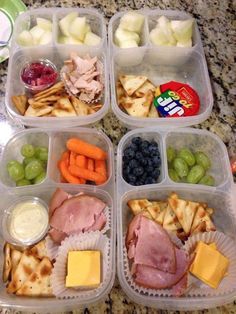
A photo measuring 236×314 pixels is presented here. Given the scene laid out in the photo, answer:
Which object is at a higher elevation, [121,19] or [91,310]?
[121,19]

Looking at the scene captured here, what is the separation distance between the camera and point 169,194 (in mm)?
1003

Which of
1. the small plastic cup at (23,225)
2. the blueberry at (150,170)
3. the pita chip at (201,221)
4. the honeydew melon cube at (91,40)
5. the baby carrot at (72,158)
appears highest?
the honeydew melon cube at (91,40)

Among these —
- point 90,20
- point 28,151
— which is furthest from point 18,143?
point 90,20

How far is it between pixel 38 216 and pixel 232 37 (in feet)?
2.97

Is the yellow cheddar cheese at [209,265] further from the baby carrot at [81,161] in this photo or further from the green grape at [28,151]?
the green grape at [28,151]

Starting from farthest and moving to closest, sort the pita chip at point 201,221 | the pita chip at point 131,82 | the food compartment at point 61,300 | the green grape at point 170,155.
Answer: the pita chip at point 131,82
the green grape at point 170,155
the pita chip at point 201,221
the food compartment at point 61,300

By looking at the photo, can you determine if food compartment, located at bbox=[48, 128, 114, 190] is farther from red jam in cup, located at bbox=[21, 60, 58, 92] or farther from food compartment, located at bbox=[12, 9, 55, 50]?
food compartment, located at bbox=[12, 9, 55, 50]

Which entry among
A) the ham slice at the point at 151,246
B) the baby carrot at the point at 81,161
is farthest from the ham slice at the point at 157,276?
the baby carrot at the point at 81,161

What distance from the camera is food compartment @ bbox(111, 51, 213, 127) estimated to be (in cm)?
108

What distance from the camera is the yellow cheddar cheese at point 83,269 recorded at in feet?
2.76

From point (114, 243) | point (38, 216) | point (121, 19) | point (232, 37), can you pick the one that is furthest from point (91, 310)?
point (232, 37)

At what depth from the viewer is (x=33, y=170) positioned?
995mm

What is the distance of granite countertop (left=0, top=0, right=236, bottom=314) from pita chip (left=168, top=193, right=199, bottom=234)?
23 centimetres

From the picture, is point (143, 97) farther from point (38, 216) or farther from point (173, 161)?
point (38, 216)
